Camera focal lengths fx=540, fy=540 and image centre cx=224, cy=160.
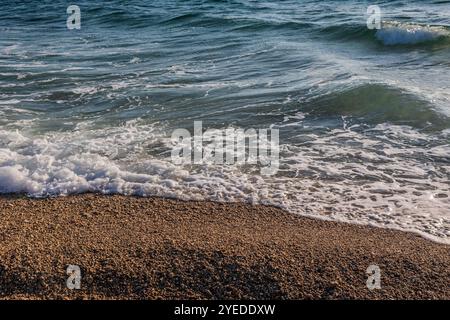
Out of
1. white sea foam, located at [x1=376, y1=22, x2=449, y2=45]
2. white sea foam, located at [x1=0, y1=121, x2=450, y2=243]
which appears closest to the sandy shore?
white sea foam, located at [x1=0, y1=121, x2=450, y2=243]

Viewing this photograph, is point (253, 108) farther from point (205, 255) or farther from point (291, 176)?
point (205, 255)

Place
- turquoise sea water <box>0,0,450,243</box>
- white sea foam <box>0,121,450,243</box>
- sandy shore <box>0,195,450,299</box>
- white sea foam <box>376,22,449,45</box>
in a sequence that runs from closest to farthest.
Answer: sandy shore <box>0,195,450,299</box> < white sea foam <box>0,121,450,243</box> < turquoise sea water <box>0,0,450,243</box> < white sea foam <box>376,22,449,45</box>

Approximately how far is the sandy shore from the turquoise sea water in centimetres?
36

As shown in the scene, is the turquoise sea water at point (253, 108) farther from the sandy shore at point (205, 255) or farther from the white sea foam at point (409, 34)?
the sandy shore at point (205, 255)

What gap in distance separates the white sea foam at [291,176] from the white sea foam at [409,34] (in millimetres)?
5862

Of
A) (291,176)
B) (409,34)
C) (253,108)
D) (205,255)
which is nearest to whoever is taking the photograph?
(205,255)

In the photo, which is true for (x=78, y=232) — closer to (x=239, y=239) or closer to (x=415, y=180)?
(x=239, y=239)

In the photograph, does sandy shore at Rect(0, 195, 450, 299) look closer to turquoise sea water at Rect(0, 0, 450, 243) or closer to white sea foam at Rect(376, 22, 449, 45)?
turquoise sea water at Rect(0, 0, 450, 243)

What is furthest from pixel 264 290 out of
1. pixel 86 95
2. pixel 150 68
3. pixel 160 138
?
pixel 150 68

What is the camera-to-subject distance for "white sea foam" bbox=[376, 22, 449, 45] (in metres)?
11.8

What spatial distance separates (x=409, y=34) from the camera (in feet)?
39.4

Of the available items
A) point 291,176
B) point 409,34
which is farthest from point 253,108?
point 409,34

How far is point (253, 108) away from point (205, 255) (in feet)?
13.5

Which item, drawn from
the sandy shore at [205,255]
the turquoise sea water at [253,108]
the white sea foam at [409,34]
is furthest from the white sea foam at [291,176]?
the white sea foam at [409,34]
